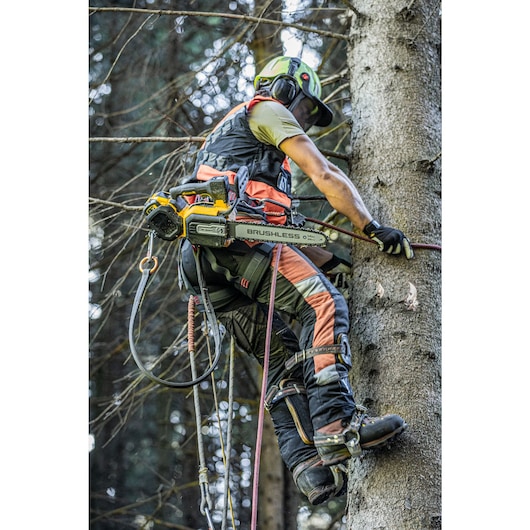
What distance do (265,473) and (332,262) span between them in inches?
107

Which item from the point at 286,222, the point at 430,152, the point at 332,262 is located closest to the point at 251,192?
the point at 286,222

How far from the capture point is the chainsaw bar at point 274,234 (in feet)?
9.02

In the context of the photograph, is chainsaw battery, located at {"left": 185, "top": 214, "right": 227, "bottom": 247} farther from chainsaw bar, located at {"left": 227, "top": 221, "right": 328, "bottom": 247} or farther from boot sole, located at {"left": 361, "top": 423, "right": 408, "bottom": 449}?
boot sole, located at {"left": 361, "top": 423, "right": 408, "bottom": 449}

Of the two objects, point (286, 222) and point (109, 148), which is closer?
point (286, 222)

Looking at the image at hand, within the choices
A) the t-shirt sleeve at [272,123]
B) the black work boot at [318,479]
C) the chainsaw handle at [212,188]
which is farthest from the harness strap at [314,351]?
the t-shirt sleeve at [272,123]

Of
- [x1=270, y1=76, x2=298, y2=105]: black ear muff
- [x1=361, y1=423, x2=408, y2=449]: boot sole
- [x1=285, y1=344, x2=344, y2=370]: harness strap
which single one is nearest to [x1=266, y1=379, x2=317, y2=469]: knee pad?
[x1=285, y1=344, x2=344, y2=370]: harness strap

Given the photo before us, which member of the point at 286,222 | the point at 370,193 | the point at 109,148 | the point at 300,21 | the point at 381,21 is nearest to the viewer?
the point at 286,222

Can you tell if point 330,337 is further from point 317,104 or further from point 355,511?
point 317,104

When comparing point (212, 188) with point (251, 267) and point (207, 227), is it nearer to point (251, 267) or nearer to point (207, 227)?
point (207, 227)

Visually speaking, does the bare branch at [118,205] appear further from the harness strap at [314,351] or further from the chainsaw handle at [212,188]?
the harness strap at [314,351]

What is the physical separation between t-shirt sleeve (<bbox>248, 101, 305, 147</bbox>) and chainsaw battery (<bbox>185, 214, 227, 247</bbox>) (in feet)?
1.25

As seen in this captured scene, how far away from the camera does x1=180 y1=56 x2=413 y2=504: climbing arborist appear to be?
8.87 feet

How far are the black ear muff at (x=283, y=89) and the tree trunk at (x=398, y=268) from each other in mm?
351

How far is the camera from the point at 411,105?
3.21 m
